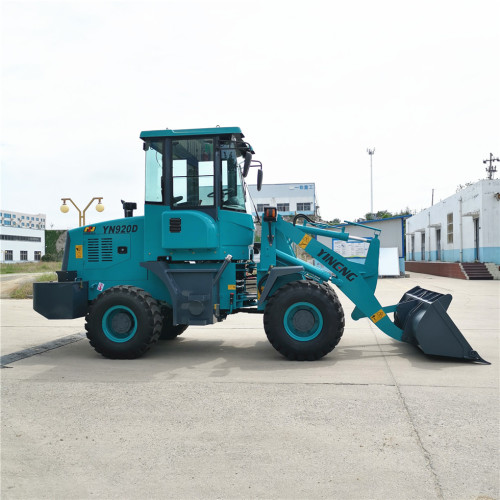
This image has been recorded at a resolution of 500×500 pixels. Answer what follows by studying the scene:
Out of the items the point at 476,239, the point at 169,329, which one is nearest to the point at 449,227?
the point at 476,239

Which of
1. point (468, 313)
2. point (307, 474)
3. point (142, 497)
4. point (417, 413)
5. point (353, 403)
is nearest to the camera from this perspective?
point (142, 497)

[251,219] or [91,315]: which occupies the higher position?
[251,219]

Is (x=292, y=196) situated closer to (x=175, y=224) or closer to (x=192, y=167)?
(x=192, y=167)

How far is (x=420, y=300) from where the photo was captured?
302 inches

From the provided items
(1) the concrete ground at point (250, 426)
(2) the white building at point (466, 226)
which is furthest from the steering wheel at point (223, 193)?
(2) the white building at point (466, 226)

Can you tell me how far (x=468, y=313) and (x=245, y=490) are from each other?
10765 millimetres

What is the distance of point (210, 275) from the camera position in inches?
292

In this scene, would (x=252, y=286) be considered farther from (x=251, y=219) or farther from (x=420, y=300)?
(x=420, y=300)

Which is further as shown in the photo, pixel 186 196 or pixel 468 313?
pixel 468 313

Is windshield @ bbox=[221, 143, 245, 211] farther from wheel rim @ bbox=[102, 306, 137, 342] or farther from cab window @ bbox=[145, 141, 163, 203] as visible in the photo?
wheel rim @ bbox=[102, 306, 137, 342]

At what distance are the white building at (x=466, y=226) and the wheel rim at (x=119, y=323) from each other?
A: 25.0m

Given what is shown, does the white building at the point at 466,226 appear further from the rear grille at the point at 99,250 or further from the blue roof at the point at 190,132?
the rear grille at the point at 99,250

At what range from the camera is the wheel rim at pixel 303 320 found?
23.1 feet

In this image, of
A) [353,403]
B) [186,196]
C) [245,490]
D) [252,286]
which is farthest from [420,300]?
[245,490]
